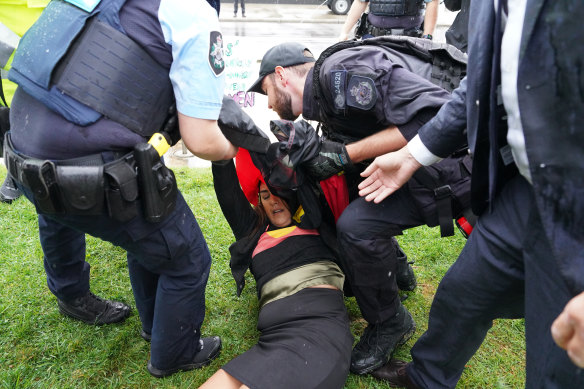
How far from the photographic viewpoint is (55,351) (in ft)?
7.07

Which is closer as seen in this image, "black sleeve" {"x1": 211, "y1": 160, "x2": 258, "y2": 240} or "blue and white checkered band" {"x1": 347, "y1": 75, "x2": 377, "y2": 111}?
"blue and white checkered band" {"x1": 347, "y1": 75, "x2": 377, "y2": 111}

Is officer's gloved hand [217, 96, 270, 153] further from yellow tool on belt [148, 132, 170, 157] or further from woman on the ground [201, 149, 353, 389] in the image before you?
woman on the ground [201, 149, 353, 389]

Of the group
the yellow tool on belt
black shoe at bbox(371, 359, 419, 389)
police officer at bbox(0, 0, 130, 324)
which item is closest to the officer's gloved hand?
the yellow tool on belt

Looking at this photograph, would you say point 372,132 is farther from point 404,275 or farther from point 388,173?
point 404,275

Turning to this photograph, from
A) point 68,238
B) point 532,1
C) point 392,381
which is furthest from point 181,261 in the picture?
point 532,1

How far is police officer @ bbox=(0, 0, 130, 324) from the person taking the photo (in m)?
1.96

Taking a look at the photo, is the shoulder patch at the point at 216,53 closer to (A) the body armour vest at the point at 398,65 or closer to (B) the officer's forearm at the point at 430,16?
(A) the body armour vest at the point at 398,65

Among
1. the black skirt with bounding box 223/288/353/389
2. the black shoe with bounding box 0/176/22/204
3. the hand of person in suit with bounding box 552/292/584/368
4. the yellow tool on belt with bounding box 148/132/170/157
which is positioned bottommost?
the black shoe with bounding box 0/176/22/204

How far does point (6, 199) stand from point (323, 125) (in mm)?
2653

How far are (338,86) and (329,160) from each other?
36 centimetres

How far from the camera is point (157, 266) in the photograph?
1.76 meters

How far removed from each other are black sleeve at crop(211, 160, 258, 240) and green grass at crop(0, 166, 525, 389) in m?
0.48

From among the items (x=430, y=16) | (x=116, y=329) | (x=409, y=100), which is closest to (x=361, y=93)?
(x=409, y=100)

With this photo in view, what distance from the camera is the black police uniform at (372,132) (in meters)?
2.01
